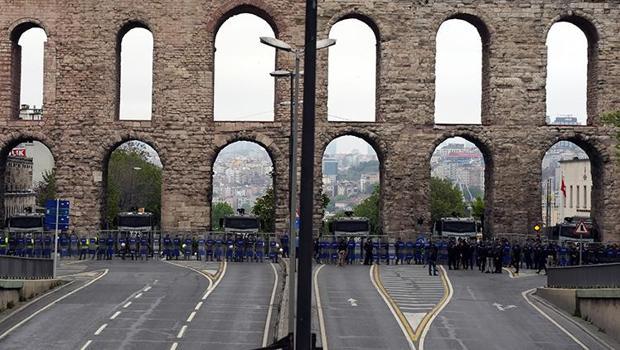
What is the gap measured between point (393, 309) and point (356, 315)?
7.43ft

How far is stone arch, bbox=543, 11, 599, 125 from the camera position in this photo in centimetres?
6188

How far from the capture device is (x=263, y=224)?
322ft

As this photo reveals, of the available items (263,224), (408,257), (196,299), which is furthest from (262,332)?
(263,224)

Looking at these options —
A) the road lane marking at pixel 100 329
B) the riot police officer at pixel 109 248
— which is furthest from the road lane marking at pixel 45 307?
the riot police officer at pixel 109 248

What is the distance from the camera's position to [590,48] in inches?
2482

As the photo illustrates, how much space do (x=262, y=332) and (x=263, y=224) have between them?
219 ft

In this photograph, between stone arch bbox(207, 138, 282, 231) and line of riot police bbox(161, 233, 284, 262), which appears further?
stone arch bbox(207, 138, 282, 231)

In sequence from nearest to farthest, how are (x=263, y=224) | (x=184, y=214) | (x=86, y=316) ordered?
(x=86, y=316), (x=184, y=214), (x=263, y=224)

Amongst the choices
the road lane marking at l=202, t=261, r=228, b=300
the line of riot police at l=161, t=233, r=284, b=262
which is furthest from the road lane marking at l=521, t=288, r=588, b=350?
the line of riot police at l=161, t=233, r=284, b=262

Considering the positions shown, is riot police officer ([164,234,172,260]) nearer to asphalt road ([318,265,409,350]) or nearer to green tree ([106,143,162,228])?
asphalt road ([318,265,409,350])

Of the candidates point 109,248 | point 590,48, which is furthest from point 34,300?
point 590,48

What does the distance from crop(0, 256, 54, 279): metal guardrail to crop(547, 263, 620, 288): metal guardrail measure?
2072cm

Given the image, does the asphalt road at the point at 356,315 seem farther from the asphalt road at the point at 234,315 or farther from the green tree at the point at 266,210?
the green tree at the point at 266,210

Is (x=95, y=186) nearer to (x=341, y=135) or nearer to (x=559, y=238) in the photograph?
(x=341, y=135)
